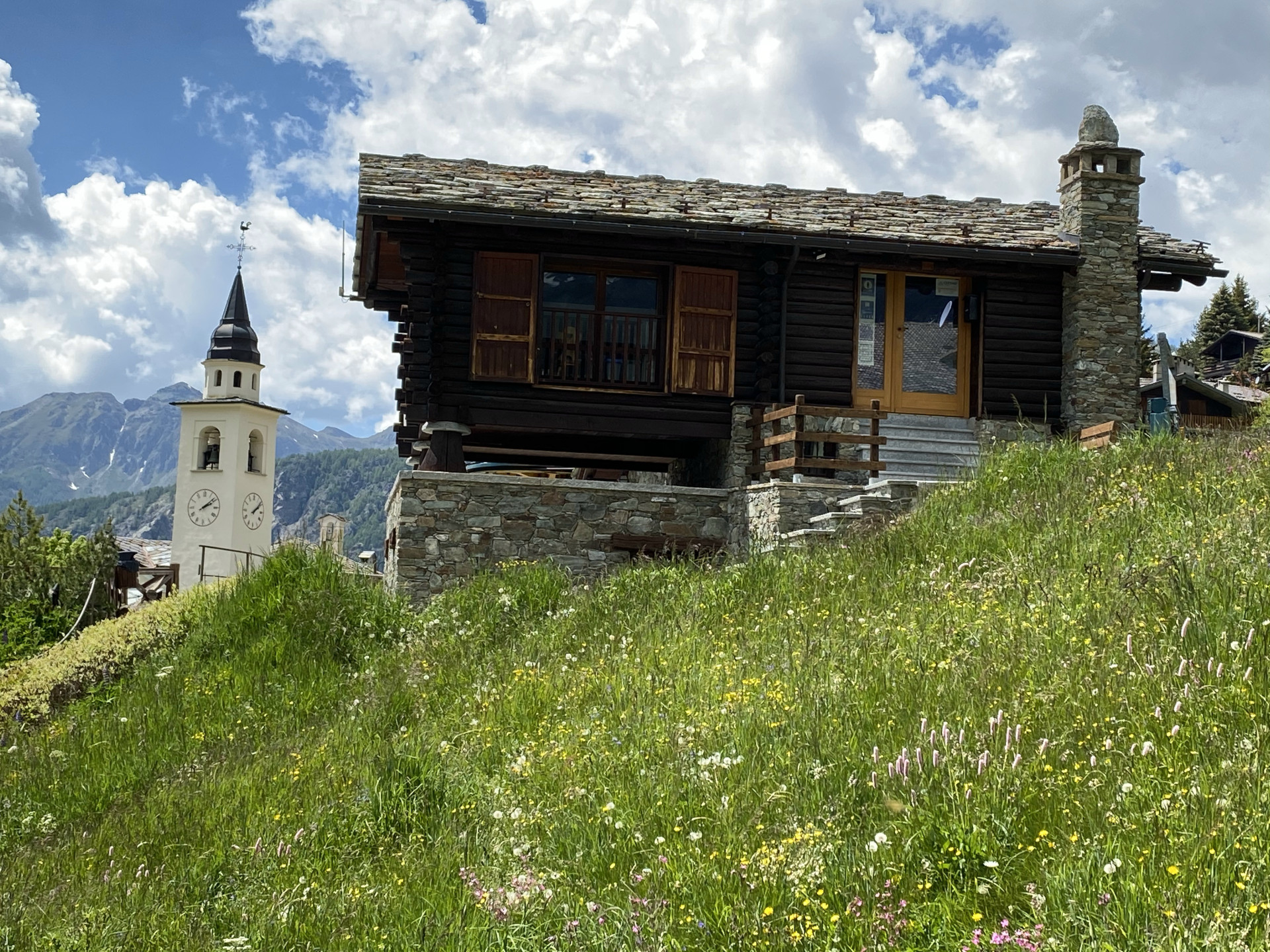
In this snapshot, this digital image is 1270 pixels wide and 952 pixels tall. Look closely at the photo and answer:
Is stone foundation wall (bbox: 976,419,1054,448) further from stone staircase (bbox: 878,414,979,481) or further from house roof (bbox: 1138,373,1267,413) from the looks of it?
house roof (bbox: 1138,373,1267,413)

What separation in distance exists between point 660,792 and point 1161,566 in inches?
135

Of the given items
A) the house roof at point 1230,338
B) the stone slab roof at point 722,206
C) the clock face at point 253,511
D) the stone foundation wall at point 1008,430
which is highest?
the house roof at point 1230,338

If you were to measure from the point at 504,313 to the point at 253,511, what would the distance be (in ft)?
121

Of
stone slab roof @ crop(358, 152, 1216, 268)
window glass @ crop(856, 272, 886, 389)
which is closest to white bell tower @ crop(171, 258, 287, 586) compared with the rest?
stone slab roof @ crop(358, 152, 1216, 268)

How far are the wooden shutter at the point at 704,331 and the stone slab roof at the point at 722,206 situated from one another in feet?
3.14

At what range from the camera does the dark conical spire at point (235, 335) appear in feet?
166

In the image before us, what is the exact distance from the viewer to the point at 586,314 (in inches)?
643

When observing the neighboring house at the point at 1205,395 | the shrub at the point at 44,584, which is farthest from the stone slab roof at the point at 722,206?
the neighboring house at the point at 1205,395

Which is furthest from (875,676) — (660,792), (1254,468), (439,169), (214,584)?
(439,169)

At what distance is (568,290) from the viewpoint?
16453 mm

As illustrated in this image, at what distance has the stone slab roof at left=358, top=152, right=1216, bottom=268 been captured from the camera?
15.3 m

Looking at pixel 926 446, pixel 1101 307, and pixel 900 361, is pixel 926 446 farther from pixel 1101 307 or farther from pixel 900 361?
pixel 1101 307

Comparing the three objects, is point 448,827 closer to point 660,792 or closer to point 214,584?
point 660,792

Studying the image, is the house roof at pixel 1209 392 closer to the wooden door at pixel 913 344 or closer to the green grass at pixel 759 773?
the wooden door at pixel 913 344
